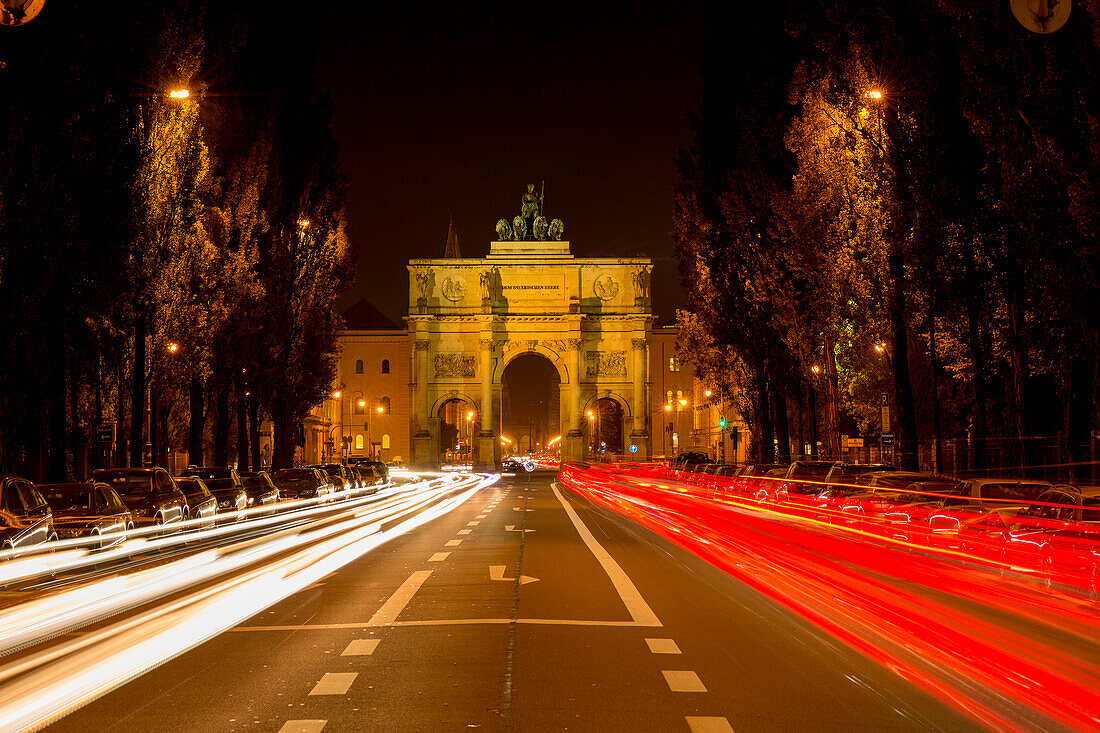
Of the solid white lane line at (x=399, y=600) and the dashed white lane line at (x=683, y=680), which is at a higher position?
the dashed white lane line at (x=683, y=680)

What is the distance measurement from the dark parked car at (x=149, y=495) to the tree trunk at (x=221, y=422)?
722 inches

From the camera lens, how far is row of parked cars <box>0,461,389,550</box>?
45.4 ft

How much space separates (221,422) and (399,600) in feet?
96.7

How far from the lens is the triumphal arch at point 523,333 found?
103438 millimetres

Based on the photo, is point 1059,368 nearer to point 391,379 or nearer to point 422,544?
point 422,544

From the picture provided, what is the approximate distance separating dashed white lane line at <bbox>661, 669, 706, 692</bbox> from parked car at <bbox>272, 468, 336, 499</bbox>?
28.4m

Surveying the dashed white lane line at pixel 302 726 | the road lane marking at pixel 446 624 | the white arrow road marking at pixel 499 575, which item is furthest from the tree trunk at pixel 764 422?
the dashed white lane line at pixel 302 726

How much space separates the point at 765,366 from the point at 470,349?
198ft

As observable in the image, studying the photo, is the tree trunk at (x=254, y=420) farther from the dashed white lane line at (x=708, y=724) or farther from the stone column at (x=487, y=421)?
the stone column at (x=487, y=421)

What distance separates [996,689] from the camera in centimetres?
706

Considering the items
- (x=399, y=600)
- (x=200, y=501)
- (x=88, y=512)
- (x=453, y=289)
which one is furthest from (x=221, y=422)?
(x=453, y=289)

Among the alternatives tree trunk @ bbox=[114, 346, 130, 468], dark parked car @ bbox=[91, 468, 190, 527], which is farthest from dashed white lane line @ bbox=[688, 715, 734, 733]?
tree trunk @ bbox=[114, 346, 130, 468]

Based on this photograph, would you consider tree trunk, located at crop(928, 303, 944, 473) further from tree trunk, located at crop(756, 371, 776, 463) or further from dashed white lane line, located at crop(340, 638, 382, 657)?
dashed white lane line, located at crop(340, 638, 382, 657)

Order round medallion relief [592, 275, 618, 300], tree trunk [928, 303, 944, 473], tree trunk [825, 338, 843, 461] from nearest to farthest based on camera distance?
tree trunk [928, 303, 944, 473]
tree trunk [825, 338, 843, 461]
round medallion relief [592, 275, 618, 300]
